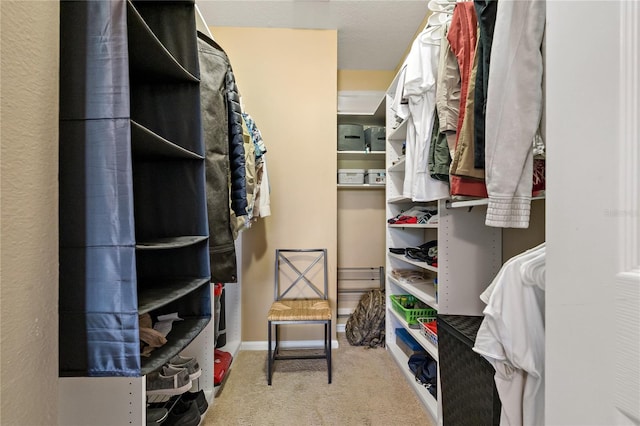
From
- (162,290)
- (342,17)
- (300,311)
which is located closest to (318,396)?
(300,311)

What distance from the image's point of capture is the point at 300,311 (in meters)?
1.99

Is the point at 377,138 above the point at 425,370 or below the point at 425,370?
above

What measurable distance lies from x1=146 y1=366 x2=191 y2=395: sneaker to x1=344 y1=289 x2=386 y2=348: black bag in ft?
5.10

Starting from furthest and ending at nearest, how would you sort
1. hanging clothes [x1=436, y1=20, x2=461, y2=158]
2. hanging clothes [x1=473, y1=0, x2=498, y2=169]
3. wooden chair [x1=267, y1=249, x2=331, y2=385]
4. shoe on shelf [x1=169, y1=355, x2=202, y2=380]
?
wooden chair [x1=267, y1=249, x2=331, y2=385] < shoe on shelf [x1=169, y1=355, x2=202, y2=380] < hanging clothes [x1=436, y1=20, x2=461, y2=158] < hanging clothes [x1=473, y1=0, x2=498, y2=169]

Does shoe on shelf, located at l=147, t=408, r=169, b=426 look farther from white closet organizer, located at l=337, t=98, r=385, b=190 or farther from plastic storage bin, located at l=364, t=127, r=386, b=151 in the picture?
plastic storage bin, located at l=364, t=127, r=386, b=151

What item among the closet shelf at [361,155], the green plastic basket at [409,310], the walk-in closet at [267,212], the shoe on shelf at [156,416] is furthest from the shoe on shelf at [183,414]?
the closet shelf at [361,155]

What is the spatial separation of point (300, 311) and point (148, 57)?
5.44 ft

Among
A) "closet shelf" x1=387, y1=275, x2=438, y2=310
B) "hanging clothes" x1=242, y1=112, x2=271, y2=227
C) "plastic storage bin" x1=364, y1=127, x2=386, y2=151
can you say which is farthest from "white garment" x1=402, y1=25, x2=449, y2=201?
"plastic storage bin" x1=364, y1=127, x2=386, y2=151

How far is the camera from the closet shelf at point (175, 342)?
0.68 meters

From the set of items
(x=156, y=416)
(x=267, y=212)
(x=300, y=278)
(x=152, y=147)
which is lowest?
(x=156, y=416)

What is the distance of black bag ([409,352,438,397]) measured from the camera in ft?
5.49

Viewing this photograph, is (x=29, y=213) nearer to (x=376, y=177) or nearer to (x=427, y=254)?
(x=427, y=254)

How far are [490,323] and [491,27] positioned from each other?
3.15ft
